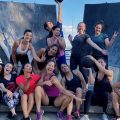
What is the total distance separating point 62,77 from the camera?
636 cm

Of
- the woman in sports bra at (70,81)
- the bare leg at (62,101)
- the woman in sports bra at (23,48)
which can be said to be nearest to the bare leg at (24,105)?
the bare leg at (62,101)

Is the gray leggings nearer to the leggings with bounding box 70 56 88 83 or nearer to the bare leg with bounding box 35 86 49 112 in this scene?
the bare leg with bounding box 35 86 49 112

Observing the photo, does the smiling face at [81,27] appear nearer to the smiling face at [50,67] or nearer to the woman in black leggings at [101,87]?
the woman in black leggings at [101,87]

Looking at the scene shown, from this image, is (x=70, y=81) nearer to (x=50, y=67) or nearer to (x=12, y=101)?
(x=50, y=67)

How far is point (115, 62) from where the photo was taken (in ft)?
36.2

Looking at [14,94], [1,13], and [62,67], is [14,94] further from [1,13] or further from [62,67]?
[1,13]

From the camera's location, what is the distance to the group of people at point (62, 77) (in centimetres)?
591

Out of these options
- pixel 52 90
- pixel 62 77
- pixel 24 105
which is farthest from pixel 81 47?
pixel 24 105

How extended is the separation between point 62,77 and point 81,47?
76 cm

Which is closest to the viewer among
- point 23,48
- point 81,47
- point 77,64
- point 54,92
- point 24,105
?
point 24,105

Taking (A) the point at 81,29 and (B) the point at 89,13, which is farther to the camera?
(B) the point at 89,13

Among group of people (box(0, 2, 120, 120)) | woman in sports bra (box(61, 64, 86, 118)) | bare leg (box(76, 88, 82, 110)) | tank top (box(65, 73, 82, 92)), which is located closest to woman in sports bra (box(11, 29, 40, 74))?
group of people (box(0, 2, 120, 120))

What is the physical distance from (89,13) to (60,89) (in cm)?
776

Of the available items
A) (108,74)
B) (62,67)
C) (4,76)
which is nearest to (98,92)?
(108,74)
